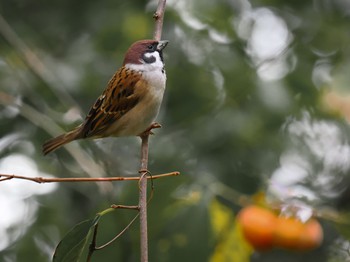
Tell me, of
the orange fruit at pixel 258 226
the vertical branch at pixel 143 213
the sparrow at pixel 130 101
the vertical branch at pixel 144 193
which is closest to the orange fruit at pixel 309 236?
the orange fruit at pixel 258 226

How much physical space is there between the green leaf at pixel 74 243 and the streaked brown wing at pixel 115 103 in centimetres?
137

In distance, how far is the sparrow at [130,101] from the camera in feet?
13.6

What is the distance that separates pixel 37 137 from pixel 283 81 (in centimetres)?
157

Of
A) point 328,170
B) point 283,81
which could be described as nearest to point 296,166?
point 328,170

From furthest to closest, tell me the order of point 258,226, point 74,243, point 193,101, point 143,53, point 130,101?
point 193,101, point 130,101, point 258,226, point 143,53, point 74,243

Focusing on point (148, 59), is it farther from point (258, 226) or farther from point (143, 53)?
point (258, 226)

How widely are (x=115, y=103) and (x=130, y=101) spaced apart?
0.11 metres

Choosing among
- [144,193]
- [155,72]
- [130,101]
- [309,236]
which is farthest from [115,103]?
[144,193]

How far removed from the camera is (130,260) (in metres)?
3.84

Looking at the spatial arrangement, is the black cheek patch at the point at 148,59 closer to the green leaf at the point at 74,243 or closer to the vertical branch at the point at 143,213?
the vertical branch at the point at 143,213

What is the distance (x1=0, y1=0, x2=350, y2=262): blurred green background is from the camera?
505 centimetres

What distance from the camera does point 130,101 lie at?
14.1 feet

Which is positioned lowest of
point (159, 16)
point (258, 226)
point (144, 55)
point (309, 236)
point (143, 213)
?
point (309, 236)

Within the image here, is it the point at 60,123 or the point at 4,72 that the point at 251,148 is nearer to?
the point at 60,123
